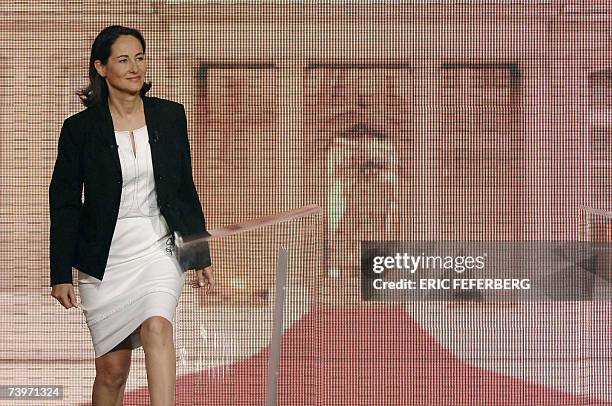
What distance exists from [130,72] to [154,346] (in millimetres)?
722

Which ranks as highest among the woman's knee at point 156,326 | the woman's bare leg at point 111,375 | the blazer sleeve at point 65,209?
the blazer sleeve at point 65,209

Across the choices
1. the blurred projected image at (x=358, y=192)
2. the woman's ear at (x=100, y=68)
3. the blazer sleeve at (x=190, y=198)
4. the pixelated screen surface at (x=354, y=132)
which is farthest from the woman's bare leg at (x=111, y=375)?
the blurred projected image at (x=358, y=192)

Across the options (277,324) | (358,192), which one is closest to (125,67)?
(277,324)

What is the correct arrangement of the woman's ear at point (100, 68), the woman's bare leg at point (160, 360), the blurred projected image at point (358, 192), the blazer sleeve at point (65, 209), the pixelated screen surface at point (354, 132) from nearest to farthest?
the woman's bare leg at point (160, 360), the blazer sleeve at point (65, 209), the woman's ear at point (100, 68), the pixelated screen surface at point (354, 132), the blurred projected image at point (358, 192)

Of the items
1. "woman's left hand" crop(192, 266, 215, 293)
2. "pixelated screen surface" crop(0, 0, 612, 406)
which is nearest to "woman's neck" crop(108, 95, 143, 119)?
"woman's left hand" crop(192, 266, 215, 293)

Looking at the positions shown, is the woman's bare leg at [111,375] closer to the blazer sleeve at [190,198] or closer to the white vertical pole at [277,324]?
the blazer sleeve at [190,198]

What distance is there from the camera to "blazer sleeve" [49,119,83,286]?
2.69m

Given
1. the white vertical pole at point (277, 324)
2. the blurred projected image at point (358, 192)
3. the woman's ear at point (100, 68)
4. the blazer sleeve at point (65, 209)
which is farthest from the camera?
the blurred projected image at point (358, 192)

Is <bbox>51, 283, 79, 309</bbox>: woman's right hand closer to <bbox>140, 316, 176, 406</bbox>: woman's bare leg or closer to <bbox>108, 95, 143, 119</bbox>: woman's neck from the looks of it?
<bbox>140, 316, 176, 406</bbox>: woman's bare leg

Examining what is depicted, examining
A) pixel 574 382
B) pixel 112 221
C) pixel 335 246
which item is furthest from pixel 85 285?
pixel 574 382

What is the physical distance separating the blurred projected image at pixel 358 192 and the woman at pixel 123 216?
2.35 meters

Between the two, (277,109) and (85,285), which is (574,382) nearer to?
(277,109)

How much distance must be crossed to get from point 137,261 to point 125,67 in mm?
513

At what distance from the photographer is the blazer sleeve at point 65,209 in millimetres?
2689
